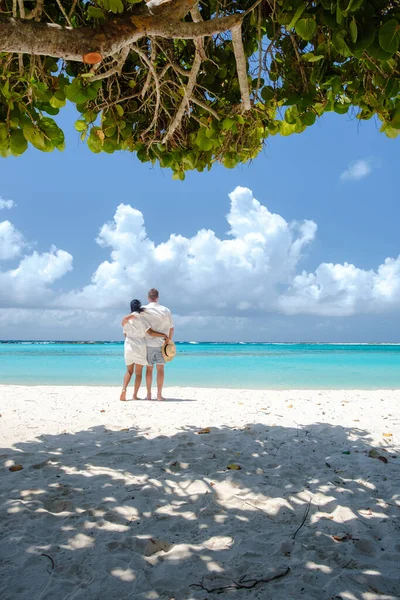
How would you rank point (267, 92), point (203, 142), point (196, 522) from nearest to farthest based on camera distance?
point (196, 522)
point (267, 92)
point (203, 142)

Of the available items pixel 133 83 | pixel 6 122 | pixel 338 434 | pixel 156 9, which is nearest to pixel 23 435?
pixel 6 122

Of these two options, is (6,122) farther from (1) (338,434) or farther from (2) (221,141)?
(1) (338,434)

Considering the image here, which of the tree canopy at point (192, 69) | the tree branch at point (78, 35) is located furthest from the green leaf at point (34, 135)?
the tree branch at point (78, 35)

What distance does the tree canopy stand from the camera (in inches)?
88.9

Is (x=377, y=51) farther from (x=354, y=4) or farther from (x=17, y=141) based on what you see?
(x=17, y=141)

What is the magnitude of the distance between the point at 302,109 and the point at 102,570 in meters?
3.43

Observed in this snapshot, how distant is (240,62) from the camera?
307 cm

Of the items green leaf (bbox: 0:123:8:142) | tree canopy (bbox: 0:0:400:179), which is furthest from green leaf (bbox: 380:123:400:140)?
green leaf (bbox: 0:123:8:142)

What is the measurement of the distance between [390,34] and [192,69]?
1614 mm

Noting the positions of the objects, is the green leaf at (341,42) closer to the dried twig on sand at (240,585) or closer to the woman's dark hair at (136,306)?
the dried twig on sand at (240,585)

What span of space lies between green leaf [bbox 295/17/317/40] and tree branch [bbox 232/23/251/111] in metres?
0.53

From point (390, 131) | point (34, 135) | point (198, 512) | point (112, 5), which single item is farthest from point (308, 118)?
point (198, 512)

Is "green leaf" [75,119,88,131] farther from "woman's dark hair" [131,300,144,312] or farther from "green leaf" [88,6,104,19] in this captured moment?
"woman's dark hair" [131,300,144,312]

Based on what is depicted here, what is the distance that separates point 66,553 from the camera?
220cm
